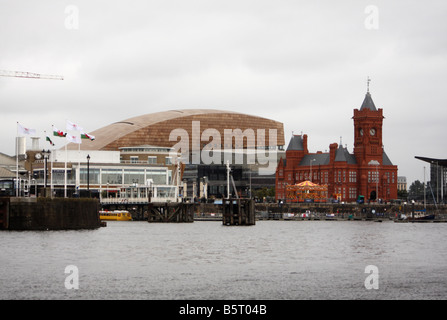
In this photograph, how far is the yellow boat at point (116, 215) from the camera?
15049 cm

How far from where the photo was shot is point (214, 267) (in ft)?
191

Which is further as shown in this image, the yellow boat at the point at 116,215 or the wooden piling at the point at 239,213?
the yellow boat at the point at 116,215

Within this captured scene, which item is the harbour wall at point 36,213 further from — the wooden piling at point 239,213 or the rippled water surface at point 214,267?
the wooden piling at point 239,213

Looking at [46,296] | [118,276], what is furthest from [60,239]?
[46,296]

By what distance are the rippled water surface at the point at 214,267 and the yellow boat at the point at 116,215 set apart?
6261cm

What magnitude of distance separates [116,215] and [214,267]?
95.1 m

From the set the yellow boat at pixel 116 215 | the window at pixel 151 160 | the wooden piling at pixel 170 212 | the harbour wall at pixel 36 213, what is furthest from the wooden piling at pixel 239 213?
the window at pixel 151 160

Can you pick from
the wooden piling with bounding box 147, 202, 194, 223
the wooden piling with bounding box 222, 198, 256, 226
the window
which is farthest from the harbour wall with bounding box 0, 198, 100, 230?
the window

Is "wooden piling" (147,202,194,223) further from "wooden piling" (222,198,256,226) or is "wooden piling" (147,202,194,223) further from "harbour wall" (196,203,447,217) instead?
"harbour wall" (196,203,447,217)

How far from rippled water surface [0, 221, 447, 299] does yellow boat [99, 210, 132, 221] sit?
6261 cm

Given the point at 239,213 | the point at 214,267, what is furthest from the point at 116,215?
the point at 214,267

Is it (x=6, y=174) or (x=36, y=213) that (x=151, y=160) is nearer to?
(x=6, y=174)
